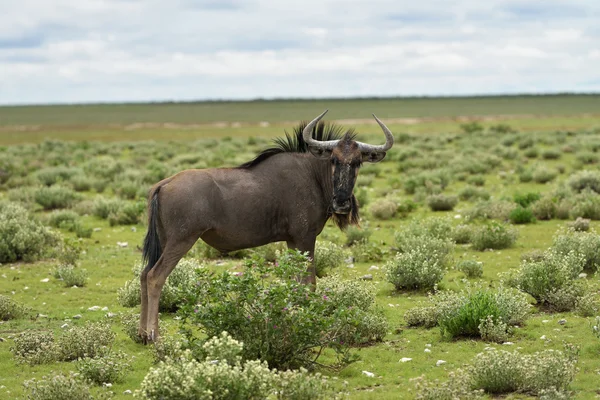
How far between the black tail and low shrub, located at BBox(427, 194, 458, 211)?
14729mm

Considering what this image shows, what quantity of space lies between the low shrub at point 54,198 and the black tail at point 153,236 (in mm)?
16419

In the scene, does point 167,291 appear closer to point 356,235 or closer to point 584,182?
point 356,235

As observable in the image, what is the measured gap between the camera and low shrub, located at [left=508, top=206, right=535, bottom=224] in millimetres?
20359

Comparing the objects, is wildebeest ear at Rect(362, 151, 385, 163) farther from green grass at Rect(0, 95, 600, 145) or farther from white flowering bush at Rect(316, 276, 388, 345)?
green grass at Rect(0, 95, 600, 145)

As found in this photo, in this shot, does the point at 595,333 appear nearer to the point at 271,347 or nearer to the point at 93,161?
the point at 271,347

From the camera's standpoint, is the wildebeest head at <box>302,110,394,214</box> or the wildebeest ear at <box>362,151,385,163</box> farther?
the wildebeest ear at <box>362,151,385,163</box>

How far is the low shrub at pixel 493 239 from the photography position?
17141 millimetres

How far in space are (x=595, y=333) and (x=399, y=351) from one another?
2.52m

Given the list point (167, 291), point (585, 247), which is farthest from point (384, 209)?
point (167, 291)

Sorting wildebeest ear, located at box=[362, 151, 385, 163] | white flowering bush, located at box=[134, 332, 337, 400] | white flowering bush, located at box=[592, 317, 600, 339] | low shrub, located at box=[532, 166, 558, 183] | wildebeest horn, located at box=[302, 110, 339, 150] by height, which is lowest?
low shrub, located at box=[532, 166, 558, 183]

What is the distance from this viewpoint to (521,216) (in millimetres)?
20391

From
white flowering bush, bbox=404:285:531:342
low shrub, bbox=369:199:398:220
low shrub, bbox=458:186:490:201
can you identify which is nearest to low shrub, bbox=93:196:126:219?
low shrub, bbox=369:199:398:220

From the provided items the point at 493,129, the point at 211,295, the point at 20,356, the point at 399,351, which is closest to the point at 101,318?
the point at 20,356

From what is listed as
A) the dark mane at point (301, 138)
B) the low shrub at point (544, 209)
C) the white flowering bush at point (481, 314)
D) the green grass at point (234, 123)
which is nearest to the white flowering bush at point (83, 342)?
the dark mane at point (301, 138)
